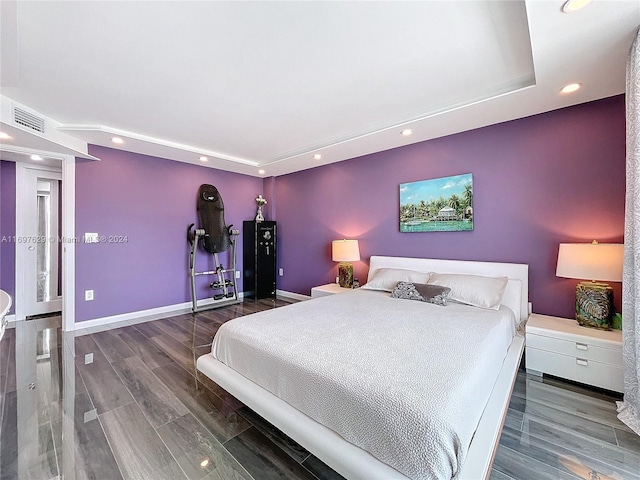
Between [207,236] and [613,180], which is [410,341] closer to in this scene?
[613,180]

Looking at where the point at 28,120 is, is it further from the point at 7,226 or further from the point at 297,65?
the point at 297,65

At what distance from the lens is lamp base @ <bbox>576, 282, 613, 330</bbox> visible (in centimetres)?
210

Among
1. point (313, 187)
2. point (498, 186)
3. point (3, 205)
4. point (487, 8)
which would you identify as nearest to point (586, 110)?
point (498, 186)

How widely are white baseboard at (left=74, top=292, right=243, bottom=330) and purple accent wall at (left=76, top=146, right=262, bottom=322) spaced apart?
60 mm

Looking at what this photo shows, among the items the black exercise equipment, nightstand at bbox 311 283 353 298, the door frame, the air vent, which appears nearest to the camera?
the air vent

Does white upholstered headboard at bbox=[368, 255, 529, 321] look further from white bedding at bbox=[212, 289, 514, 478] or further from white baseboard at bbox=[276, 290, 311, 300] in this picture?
white baseboard at bbox=[276, 290, 311, 300]

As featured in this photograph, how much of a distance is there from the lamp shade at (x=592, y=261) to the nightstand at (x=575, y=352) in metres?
0.44

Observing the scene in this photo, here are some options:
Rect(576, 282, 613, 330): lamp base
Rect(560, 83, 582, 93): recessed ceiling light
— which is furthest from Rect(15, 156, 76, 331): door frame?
Rect(576, 282, 613, 330): lamp base

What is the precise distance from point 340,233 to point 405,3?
120 inches

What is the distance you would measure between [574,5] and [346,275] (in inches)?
125

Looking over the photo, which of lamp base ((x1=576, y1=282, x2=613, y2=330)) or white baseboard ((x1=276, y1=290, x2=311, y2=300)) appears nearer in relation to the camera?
lamp base ((x1=576, y1=282, x2=613, y2=330))

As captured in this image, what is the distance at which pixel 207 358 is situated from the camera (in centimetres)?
199

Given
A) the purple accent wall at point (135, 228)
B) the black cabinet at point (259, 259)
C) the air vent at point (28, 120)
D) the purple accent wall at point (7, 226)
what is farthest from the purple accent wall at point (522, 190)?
the purple accent wall at point (7, 226)

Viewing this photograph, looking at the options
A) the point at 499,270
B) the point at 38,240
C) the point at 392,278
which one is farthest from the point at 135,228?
the point at 499,270
